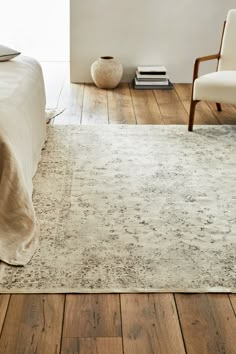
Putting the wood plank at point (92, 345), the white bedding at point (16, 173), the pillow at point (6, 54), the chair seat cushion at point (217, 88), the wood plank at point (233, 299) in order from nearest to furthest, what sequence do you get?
the wood plank at point (92, 345) → the wood plank at point (233, 299) → the white bedding at point (16, 173) → the pillow at point (6, 54) → the chair seat cushion at point (217, 88)

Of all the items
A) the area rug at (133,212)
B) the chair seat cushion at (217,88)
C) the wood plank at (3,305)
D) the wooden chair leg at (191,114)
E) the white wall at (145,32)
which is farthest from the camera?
the white wall at (145,32)

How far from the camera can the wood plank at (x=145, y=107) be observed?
12.9ft

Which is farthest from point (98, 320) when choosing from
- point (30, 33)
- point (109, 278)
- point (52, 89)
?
point (30, 33)

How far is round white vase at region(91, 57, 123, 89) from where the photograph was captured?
4551 millimetres

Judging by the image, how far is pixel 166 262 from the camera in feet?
7.09

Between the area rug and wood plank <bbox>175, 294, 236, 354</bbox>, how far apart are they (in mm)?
59

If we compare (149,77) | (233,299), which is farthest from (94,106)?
(233,299)

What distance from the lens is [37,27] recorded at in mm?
5523

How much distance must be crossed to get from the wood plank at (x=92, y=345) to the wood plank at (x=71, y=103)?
231 centimetres

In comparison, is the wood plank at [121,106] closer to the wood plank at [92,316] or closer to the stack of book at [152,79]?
the stack of book at [152,79]

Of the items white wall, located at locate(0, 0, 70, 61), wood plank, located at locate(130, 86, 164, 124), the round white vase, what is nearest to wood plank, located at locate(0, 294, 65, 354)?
wood plank, located at locate(130, 86, 164, 124)

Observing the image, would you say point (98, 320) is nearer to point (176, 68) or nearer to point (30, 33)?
point (176, 68)

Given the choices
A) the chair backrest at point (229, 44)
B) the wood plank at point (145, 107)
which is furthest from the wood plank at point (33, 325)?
the chair backrest at point (229, 44)

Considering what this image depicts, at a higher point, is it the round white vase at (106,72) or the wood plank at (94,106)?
the round white vase at (106,72)
